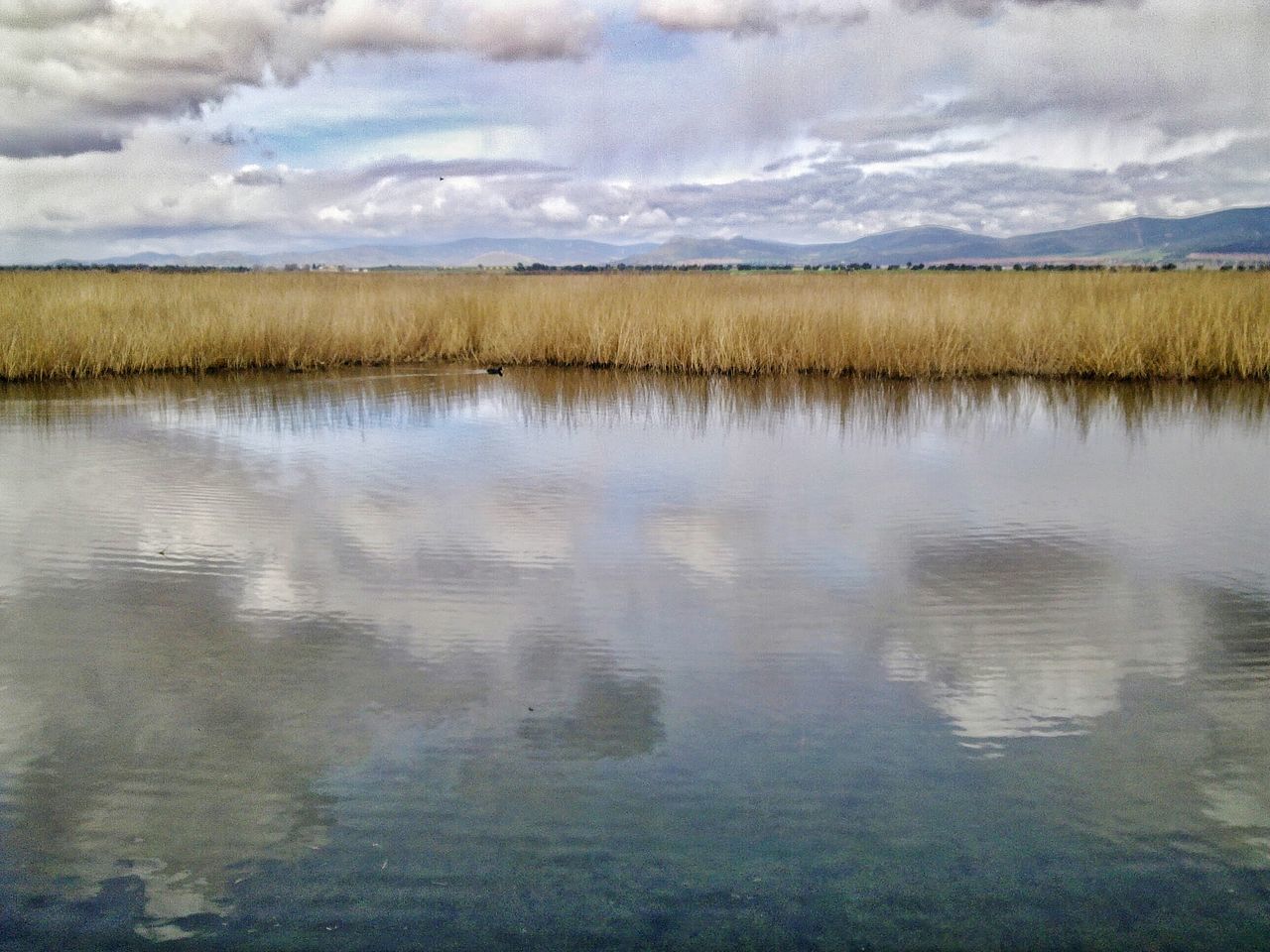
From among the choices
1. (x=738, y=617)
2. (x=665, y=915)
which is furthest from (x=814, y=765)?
(x=738, y=617)

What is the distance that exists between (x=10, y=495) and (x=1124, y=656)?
516 centimetres

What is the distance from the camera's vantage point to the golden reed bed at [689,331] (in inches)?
376

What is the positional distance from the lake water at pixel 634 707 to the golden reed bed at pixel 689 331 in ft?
13.5

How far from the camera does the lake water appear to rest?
1946 mm

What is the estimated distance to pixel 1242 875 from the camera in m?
2.02

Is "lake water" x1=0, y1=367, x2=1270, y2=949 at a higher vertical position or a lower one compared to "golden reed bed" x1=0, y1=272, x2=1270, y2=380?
lower

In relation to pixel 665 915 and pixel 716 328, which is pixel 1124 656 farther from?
pixel 716 328

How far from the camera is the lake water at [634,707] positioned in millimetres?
1946

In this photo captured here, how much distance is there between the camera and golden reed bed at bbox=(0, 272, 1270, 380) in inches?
376

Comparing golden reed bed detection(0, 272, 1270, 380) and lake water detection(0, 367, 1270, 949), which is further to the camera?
golden reed bed detection(0, 272, 1270, 380)

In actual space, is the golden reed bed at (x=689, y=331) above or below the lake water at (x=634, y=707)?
above

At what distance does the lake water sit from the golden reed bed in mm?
4124

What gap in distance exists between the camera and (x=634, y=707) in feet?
8.95

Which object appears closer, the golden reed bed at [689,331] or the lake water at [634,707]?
the lake water at [634,707]
